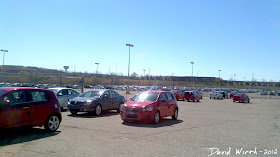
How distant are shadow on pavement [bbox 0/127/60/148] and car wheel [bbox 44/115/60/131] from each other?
189 millimetres

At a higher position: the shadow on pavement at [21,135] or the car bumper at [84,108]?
the car bumper at [84,108]

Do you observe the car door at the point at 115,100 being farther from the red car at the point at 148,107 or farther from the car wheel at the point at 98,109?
the red car at the point at 148,107

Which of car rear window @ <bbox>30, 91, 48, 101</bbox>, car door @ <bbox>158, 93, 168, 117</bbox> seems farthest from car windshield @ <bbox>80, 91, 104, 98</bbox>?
car rear window @ <bbox>30, 91, 48, 101</bbox>

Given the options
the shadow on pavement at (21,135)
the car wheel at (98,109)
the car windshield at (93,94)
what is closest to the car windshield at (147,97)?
the car wheel at (98,109)

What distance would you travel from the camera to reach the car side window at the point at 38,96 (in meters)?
9.40

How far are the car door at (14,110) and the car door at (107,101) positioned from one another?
7317 mm

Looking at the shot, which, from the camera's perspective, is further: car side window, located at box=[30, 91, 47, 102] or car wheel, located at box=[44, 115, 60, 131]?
car wheel, located at box=[44, 115, 60, 131]

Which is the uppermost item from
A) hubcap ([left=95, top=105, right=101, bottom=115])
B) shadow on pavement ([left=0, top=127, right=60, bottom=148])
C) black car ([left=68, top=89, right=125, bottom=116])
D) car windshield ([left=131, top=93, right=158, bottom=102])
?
car windshield ([left=131, top=93, right=158, bottom=102])

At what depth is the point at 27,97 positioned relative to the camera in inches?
360

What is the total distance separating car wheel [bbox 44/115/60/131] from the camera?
32.1 ft

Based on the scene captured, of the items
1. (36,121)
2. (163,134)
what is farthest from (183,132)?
(36,121)

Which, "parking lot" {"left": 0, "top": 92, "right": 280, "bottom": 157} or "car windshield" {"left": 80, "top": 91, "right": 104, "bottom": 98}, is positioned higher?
"car windshield" {"left": 80, "top": 91, "right": 104, "bottom": 98}

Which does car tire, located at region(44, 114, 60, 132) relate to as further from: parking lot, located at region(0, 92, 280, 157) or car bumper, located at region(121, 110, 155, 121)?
car bumper, located at region(121, 110, 155, 121)

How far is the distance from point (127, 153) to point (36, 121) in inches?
156
